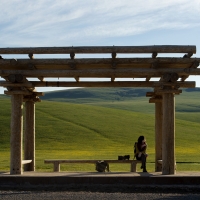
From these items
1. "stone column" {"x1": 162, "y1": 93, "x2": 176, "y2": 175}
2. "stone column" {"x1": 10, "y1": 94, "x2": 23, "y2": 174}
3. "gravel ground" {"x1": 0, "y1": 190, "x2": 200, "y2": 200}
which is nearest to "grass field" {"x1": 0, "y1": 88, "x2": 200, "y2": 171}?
"stone column" {"x1": 10, "y1": 94, "x2": 23, "y2": 174}

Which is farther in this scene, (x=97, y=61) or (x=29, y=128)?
(x=29, y=128)

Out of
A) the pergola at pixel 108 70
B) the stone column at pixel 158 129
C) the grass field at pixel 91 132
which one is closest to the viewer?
the pergola at pixel 108 70

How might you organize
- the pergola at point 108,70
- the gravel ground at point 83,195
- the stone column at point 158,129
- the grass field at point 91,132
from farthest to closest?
the grass field at point 91,132
the stone column at point 158,129
the pergola at point 108,70
the gravel ground at point 83,195

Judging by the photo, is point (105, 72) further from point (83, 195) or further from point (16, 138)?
point (83, 195)

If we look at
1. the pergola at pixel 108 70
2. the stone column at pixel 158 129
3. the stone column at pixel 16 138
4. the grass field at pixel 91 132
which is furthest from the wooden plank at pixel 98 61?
the grass field at pixel 91 132

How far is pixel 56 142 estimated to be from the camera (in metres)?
49.0

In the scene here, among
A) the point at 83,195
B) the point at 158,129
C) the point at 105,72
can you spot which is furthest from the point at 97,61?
the point at 158,129

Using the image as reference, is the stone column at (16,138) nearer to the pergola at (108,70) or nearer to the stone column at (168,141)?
the pergola at (108,70)

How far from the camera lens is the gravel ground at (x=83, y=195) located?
11.3 meters

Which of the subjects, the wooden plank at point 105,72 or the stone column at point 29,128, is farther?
the stone column at point 29,128

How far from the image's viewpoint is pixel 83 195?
1170 centimetres

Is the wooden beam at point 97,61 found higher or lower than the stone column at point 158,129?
higher

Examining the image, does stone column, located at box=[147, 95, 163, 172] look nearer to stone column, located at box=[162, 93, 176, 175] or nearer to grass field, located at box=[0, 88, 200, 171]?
stone column, located at box=[162, 93, 176, 175]

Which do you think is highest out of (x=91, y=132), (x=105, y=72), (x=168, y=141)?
(x=105, y=72)
